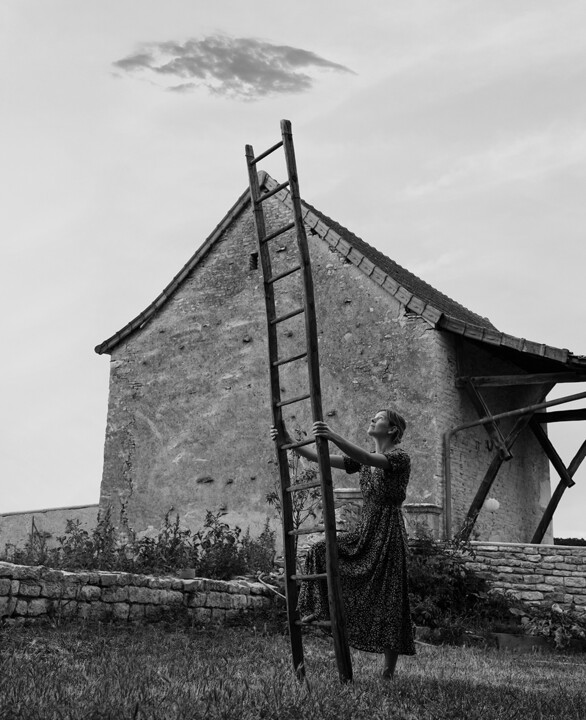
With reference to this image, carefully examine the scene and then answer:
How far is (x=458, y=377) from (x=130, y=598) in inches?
331

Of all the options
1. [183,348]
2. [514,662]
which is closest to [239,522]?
[183,348]

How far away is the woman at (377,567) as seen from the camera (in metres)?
6.07

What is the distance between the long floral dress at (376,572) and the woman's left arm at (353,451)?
9 cm

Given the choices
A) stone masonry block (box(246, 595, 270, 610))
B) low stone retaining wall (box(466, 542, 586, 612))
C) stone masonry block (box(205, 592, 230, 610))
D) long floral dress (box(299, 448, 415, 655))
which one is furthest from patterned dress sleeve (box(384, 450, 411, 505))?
low stone retaining wall (box(466, 542, 586, 612))

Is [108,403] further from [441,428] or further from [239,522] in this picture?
[441,428]

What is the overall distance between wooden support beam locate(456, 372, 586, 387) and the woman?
9.70 m

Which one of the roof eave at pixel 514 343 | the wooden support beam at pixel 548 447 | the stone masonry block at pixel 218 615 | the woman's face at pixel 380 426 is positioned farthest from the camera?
the wooden support beam at pixel 548 447

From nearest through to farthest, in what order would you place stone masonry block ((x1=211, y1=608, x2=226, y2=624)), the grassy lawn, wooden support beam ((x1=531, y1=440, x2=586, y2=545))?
1. the grassy lawn
2. stone masonry block ((x1=211, y1=608, x2=226, y2=624))
3. wooden support beam ((x1=531, y1=440, x2=586, y2=545))

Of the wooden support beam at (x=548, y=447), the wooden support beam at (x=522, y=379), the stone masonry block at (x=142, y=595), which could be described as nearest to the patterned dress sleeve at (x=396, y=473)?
the stone masonry block at (x=142, y=595)

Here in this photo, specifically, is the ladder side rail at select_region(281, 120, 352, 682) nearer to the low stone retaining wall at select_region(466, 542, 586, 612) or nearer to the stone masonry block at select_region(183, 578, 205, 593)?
the stone masonry block at select_region(183, 578, 205, 593)

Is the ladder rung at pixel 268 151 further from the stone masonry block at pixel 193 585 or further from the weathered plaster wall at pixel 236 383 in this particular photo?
the weathered plaster wall at pixel 236 383

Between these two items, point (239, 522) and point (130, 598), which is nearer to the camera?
point (130, 598)

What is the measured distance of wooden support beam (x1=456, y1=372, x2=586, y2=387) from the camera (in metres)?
15.5

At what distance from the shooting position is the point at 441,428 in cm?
1559
